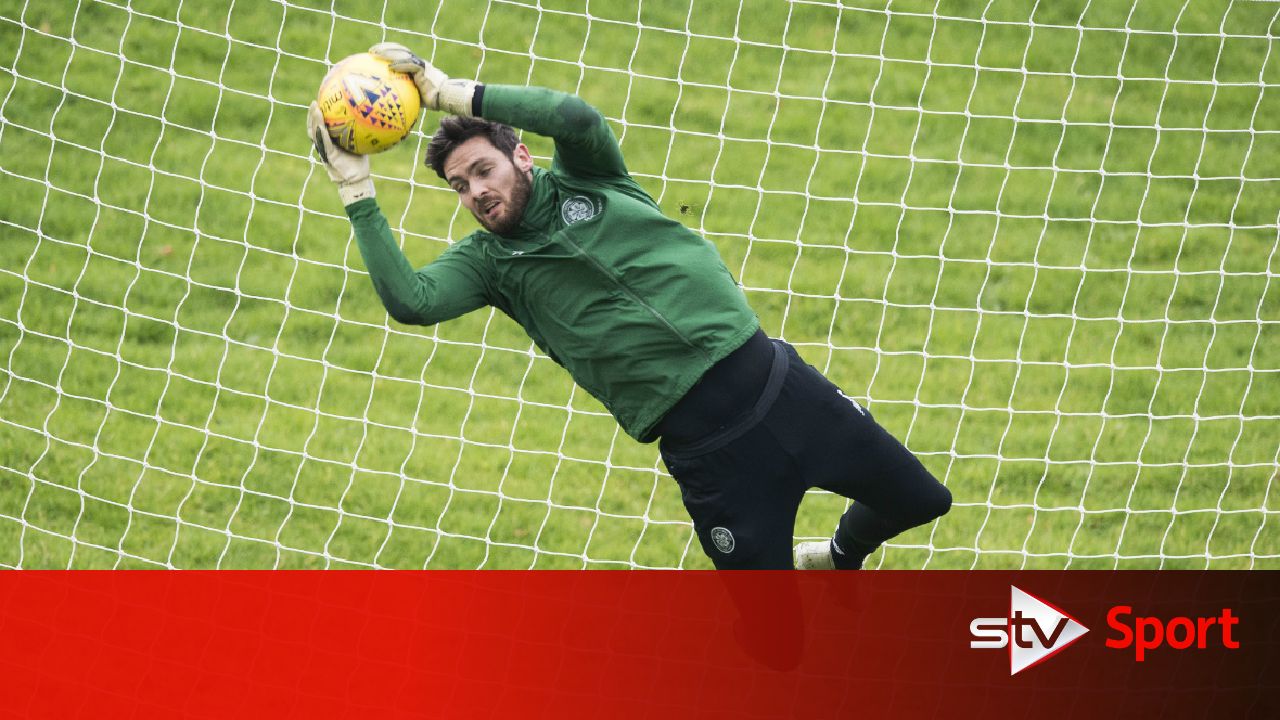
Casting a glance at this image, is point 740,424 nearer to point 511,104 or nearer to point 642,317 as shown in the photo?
point 642,317

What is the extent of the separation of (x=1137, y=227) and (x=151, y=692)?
16.2 ft

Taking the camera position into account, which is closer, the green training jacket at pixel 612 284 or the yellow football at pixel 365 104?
the yellow football at pixel 365 104

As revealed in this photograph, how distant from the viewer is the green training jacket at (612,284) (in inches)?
155

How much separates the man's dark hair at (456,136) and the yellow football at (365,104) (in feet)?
0.45

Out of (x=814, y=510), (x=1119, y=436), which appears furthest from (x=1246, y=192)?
(x=814, y=510)

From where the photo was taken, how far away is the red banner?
4887mm

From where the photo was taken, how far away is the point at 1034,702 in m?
4.89

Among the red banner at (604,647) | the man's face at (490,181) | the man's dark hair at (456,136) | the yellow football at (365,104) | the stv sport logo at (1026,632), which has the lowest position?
the red banner at (604,647)

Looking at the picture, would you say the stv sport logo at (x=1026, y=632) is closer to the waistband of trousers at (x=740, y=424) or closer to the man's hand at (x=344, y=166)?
the waistband of trousers at (x=740, y=424)

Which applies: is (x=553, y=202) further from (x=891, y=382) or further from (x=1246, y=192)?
(x=1246, y=192)

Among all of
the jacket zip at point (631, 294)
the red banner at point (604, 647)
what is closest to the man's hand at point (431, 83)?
the jacket zip at point (631, 294)

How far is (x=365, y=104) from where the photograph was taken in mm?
3670

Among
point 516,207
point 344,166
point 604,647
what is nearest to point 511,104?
point 516,207

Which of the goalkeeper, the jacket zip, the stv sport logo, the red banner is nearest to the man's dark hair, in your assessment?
the goalkeeper
